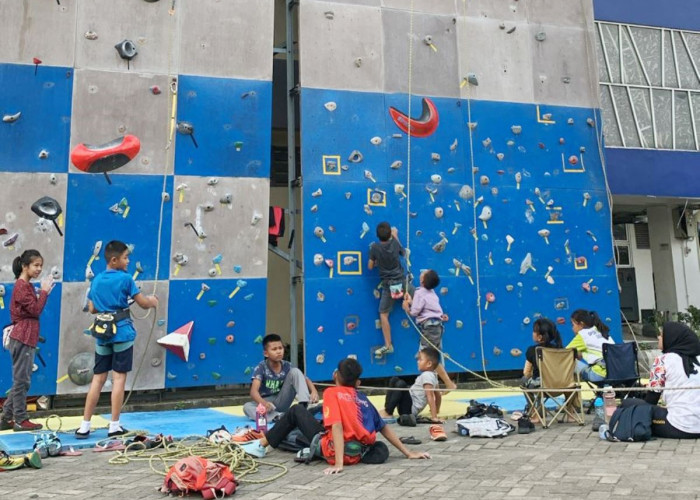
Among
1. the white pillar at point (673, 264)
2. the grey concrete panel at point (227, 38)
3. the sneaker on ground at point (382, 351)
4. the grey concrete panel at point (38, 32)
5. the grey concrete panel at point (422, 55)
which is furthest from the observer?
the white pillar at point (673, 264)

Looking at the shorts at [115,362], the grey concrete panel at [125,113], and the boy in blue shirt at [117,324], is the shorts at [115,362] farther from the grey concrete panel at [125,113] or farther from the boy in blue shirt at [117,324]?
the grey concrete panel at [125,113]

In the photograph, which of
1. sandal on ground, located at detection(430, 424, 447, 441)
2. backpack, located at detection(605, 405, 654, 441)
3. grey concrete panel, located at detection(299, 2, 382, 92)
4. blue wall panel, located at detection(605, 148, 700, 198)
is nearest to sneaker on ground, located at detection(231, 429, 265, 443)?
sandal on ground, located at detection(430, 424, 447, 441)

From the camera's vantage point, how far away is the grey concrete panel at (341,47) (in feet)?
29.7

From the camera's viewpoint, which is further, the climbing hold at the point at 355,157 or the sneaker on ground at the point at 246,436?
the climbing hold at the point at 355,157

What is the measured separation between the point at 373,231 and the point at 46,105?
4366 millimetres

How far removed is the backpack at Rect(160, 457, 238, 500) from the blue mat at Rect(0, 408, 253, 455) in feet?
6.48

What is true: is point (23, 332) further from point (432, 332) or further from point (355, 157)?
point (432, 332)

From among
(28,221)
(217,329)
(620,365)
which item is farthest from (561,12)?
(28,221)

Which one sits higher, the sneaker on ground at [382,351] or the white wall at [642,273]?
the white wall at [642,273]

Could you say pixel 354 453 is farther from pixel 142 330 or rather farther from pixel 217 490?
pixel 142 330

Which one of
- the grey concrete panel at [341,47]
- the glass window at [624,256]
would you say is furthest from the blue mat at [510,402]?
the glass window at [624,256]

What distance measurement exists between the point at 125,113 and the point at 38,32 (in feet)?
4.45

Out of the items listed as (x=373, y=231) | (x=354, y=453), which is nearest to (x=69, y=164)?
(x=373, y=231)

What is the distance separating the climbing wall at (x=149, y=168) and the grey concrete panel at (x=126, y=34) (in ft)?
0.05
